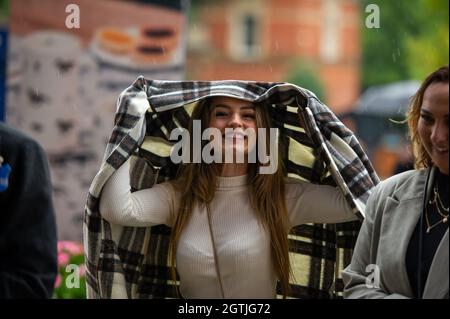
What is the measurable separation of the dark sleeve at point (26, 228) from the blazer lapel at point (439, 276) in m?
1.33

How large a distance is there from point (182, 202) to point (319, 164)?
59 cm

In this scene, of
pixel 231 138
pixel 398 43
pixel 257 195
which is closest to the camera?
pixel 231 138

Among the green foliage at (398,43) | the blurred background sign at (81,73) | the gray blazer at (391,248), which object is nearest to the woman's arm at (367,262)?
the gray blazer at (391,248)

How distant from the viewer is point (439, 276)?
3252mm

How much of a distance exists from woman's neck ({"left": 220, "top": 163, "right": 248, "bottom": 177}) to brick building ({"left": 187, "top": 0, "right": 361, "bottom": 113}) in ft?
164

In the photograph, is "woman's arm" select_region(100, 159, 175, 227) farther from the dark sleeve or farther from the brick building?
the brick building

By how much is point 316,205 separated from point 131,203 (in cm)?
73

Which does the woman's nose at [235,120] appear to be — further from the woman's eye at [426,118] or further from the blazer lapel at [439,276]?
the blazer lapel at [439,276]

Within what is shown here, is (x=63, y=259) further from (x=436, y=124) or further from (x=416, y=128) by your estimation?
(x=436, y=124)

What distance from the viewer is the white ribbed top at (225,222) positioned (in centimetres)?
422

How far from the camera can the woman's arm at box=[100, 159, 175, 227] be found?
13.9 ft

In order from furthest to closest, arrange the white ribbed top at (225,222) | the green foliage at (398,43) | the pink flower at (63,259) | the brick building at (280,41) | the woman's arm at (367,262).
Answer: the brick building at (280,41) → the green foliage at (398,43) → the pink flower at (63,259) → the white ribbed top at (225,222) → the woman's arm at (367,262)

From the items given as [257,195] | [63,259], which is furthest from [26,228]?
[63,259]
